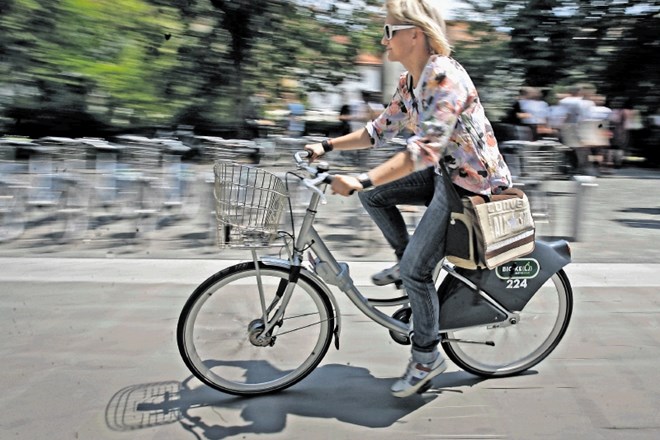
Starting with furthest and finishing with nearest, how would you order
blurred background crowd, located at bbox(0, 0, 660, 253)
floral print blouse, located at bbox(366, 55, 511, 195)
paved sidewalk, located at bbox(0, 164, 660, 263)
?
blurred background crowd, located at bbox(0, 0, 660, 253), paved sidewalk, located at bbox(0, 164, 660, 263), floral print blouse, located at bbox(366, 55, 511, 195)

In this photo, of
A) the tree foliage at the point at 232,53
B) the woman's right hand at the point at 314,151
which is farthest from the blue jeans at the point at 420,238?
the tree foliage at the point at 232,53

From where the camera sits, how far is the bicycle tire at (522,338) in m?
3.74

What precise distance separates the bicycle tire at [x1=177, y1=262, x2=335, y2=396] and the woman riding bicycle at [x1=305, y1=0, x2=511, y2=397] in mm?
420

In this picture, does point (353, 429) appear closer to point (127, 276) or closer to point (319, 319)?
point (319, 319)

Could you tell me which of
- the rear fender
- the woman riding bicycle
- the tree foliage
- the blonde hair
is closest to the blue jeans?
the woman riding bicycle

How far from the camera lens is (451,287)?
359cm

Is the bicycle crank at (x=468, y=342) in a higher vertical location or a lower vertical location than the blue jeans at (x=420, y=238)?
lower

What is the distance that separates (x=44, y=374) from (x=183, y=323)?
100 cm

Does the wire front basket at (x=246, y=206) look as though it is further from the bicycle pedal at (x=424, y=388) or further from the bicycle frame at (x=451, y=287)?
the bicycle pedal at (x=424, y=388)

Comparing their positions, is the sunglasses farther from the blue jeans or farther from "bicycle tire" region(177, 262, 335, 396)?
"bicycle tire" region(177, 262, 335, 396)

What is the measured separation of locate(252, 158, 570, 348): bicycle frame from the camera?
3.48 meters

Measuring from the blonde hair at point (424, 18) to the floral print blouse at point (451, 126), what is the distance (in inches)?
2.5

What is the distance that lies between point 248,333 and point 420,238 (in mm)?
970

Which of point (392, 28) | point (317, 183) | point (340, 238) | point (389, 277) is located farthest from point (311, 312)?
point (340, 238)
